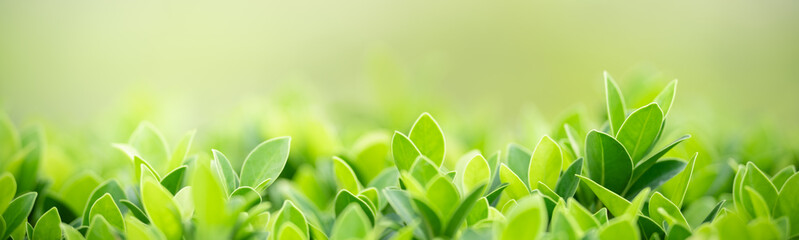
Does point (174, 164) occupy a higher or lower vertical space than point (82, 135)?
higher

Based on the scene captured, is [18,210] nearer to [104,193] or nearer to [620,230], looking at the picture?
[104,193]

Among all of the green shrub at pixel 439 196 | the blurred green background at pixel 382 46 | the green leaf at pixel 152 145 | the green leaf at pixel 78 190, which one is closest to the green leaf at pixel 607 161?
the green shrub at pixel 439 196

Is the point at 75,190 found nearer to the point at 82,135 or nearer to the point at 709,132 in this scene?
the point at 82,135

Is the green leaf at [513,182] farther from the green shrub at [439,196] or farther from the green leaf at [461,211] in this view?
the green leaf at [461,211]

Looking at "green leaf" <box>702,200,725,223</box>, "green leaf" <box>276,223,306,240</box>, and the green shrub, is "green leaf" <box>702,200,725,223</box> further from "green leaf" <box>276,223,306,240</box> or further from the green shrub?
"green leaf" <box>276,223,306,240</box>

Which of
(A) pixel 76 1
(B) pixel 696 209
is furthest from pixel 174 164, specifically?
(A) pixel 76 1

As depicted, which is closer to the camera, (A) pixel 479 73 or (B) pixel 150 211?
(B) pixel 150 211

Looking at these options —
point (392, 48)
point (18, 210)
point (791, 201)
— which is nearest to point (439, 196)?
point (791, 201)
